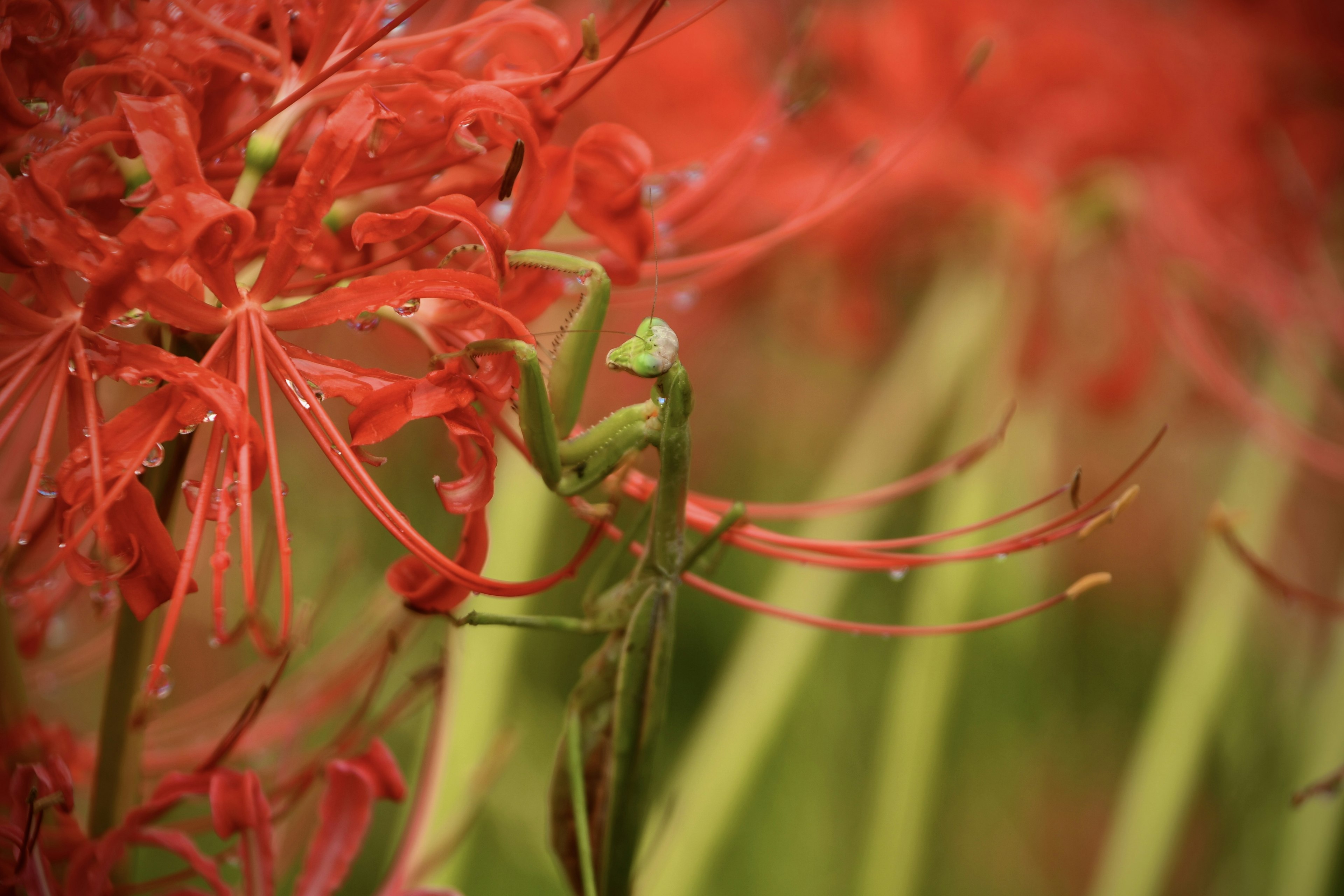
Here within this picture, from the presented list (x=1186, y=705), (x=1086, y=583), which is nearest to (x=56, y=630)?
(x=1086, y=583)

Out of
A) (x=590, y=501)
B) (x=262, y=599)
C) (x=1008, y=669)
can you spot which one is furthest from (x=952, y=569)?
(x=262, y=599)

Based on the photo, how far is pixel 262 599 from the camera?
543mm

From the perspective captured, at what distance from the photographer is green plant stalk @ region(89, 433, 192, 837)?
1.22ft

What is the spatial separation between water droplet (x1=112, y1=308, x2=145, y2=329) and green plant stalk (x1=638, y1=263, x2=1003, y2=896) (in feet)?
1.28

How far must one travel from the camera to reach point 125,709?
39cm

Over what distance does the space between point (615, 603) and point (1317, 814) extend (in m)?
0.70

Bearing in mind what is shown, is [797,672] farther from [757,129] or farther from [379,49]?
[379,49]

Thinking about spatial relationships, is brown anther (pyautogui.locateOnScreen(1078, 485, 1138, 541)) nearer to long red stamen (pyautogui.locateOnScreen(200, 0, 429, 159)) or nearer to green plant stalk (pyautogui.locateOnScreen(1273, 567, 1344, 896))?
long red stamen (pyautogui.locateOnScreen(200, 0, 429, 159))

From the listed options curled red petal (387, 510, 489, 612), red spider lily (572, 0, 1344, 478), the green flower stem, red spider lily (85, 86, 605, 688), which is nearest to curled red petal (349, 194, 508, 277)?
red spider lily (85, 86, 605, 688)

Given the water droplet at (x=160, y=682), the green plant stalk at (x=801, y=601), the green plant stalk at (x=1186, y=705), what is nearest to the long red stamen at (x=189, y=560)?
the water droplet at (x=160, y=682)

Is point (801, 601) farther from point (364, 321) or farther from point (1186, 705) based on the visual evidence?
point (364, 321)

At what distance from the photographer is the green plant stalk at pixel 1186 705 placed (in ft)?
2.68

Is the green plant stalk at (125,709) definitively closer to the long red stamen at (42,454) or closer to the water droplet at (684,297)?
the long red stamen at (42,454)

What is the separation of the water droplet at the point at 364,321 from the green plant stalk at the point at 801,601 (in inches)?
13.8
